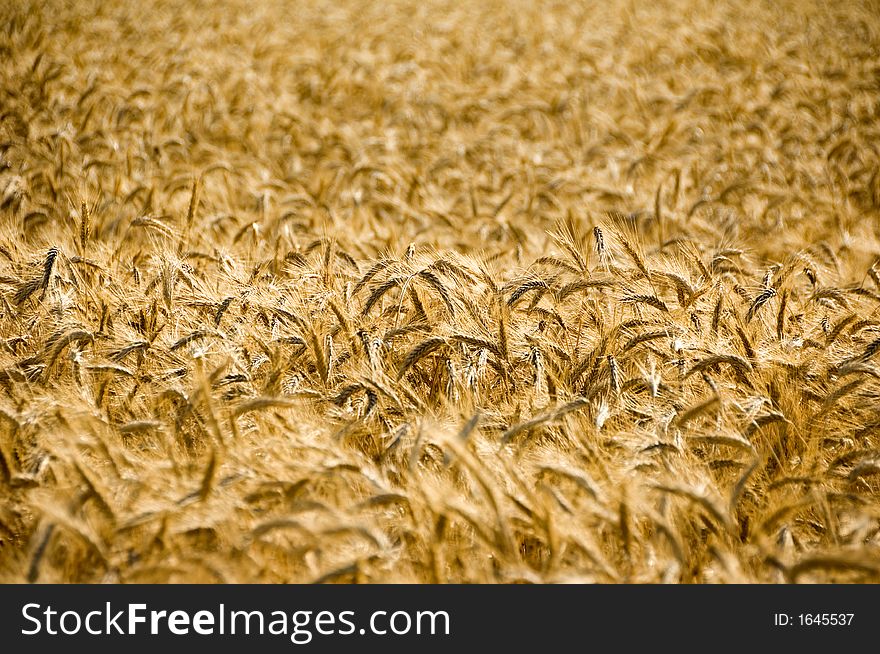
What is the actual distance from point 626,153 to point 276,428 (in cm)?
444

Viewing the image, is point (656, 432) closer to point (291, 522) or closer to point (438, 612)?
point (438, 612)

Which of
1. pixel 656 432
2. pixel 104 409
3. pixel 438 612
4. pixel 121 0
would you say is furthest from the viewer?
pixel 121 0

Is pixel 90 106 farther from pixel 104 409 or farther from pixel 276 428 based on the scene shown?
pixel 276 428

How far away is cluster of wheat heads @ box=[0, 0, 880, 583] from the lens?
172cm

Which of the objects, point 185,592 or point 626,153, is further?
point 626,153

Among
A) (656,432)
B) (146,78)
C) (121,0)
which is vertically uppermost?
(121,0)

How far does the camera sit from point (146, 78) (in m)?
6.72

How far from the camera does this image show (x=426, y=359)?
108 inches

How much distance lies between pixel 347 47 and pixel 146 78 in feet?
9.17

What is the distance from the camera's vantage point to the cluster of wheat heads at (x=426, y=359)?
1.72 m

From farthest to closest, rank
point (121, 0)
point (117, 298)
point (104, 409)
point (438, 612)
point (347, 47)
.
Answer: point (121, 0), point (347, 47), point (117, 298), point (104, 409), point (438, 612)

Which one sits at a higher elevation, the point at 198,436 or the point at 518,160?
the point at 518,160

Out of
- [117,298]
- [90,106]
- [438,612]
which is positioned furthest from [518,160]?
[438,612]

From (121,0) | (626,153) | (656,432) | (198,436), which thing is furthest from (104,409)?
(121,0)
